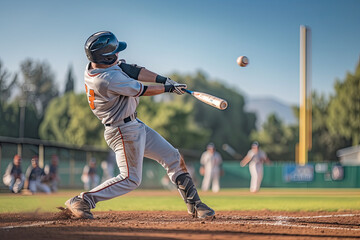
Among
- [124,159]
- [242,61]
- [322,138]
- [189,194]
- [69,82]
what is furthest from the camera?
[69,82]

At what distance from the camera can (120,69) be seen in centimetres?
564

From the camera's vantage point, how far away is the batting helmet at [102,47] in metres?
5.55

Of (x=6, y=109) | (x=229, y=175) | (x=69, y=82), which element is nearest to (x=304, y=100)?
(x=229, y=175)

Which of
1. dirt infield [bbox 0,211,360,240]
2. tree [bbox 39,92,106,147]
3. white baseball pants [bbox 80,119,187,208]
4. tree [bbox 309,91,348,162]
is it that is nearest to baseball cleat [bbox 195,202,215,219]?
dirt infield [bbox 0,211,360,240]

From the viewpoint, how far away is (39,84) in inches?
2768

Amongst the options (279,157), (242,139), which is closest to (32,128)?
(242,139)

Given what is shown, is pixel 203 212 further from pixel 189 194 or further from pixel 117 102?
pixel 117 102

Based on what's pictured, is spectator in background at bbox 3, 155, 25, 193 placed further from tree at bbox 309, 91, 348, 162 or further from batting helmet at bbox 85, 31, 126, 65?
tree at bbox 309, 91, 348, 162

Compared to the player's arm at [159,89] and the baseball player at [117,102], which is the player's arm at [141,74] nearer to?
the baseball player at [117,102]

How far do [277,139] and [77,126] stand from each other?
28872 mm

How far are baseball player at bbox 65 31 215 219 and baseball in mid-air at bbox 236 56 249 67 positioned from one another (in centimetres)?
225

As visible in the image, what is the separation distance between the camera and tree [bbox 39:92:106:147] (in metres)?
49.8

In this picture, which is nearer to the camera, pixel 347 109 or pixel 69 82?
pixel 347 109

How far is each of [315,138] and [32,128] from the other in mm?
35747
